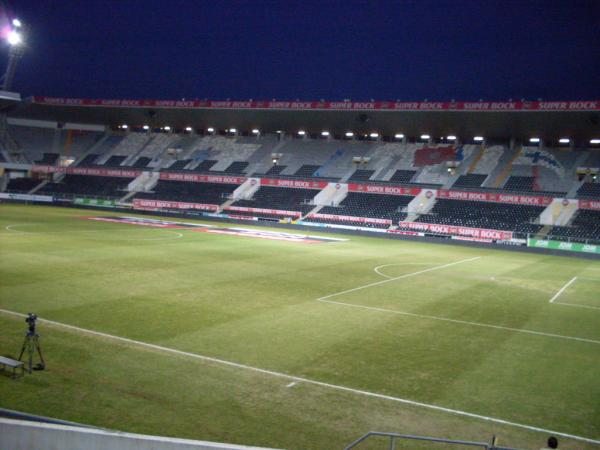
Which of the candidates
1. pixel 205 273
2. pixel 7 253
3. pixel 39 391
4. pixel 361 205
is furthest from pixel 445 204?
pixel 39 391

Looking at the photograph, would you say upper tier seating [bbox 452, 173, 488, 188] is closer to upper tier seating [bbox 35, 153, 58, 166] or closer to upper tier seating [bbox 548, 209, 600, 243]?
upper tier seating [bbox 548, 209, 600, 243]

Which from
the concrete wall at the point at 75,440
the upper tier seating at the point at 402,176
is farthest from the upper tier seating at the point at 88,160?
the concrete wall at the point at 75,440

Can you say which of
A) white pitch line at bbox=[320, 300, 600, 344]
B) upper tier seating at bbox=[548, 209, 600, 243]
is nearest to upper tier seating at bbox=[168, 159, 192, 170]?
upper tier seating at bbox=[548, 209, 600, 243]

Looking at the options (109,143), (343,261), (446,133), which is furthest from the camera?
(109,143)

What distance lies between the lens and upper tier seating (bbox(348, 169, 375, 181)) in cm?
5581

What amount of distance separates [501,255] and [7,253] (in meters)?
28.8

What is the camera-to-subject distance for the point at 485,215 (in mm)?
45062

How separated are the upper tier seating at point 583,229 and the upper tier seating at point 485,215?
2089 millimetres

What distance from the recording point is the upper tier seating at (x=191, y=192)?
55938 millimetres

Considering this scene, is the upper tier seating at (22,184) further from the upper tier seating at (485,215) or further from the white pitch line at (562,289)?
the white pitch line at (562,289)

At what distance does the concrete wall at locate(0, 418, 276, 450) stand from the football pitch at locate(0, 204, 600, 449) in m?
1.61

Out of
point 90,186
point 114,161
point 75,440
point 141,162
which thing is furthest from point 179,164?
point 75,440

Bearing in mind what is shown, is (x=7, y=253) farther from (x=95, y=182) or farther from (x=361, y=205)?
(x=95, y=182)

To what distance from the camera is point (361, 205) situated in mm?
50656
